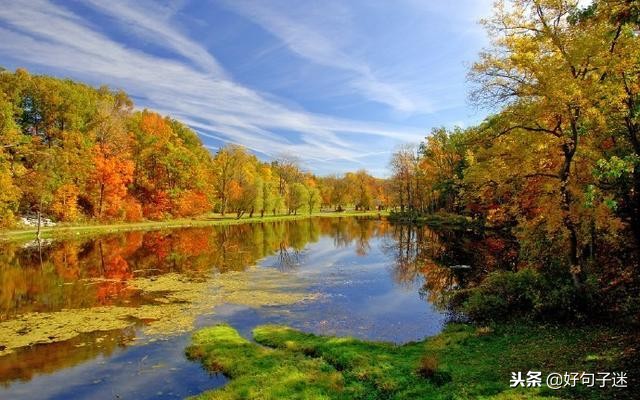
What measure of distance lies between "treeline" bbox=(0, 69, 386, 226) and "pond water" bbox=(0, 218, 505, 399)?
17583mm

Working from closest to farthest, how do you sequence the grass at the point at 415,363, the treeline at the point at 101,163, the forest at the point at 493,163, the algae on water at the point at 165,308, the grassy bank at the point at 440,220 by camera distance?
1. the grass at the point at 415,363
2. the forest at the point at 493,163
3. the algae on water at the point at 165,308
4. the treeline at the point at 101,163
5. the grassy bank at the point at 440,220

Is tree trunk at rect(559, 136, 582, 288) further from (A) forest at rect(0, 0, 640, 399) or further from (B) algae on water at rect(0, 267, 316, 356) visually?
(B) algae on water at rect(0, 267, 316, 356)

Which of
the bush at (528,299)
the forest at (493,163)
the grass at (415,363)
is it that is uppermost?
the forest at (493,163)

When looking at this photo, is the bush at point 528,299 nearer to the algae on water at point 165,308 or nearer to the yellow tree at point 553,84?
the yellow tree at point 553,84

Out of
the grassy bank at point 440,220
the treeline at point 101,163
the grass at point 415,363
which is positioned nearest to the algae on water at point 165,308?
the grass at point 415,363

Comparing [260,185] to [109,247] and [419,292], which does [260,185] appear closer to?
[109,247]

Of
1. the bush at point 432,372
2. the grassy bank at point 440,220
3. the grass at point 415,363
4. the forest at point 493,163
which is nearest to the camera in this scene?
the grass at point 415,363

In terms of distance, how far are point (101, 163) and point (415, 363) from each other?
73465mm

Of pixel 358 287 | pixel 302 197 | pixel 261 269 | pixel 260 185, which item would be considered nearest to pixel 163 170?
pixel 260 185

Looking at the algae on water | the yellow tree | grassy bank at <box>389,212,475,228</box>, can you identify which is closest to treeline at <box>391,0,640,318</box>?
the yellow tree

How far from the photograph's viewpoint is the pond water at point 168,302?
48.7ft

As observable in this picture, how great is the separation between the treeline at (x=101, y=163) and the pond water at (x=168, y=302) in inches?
692

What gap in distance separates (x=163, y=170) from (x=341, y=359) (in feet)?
274

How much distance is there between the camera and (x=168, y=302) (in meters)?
24.5
